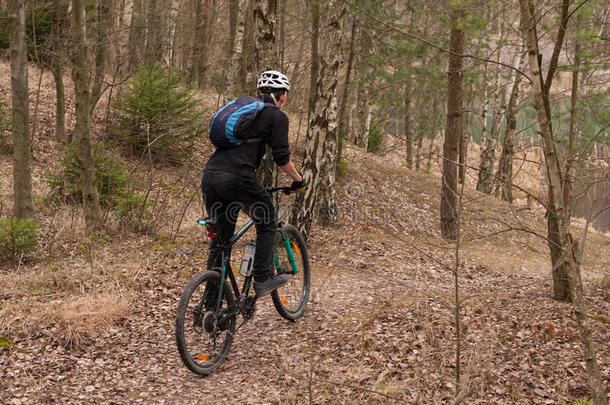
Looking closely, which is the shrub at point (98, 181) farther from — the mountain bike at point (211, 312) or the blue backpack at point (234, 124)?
the blue backpack at point (234, 124)

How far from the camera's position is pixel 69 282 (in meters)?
6.17

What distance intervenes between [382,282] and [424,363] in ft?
8.73

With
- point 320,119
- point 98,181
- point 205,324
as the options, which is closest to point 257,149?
point 205,324

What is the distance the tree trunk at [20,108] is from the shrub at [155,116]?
11.4 feet

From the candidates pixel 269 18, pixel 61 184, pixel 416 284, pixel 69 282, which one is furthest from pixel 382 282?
pixel 61 184

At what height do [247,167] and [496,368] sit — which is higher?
[247,167]

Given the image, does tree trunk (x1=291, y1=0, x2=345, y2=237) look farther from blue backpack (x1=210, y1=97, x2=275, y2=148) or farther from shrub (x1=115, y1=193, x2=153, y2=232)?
blue backpack (x1=210, y1=97, x2=275, y2=148)

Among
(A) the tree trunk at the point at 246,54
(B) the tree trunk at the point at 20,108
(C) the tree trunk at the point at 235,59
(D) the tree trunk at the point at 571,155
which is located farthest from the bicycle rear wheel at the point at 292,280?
(C) the tree trunk at the point at 235,59

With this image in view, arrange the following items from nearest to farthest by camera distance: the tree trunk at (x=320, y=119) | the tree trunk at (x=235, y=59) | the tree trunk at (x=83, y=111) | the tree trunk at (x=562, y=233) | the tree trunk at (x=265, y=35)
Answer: the tree trunk at (x=562, y=233) < the tree trunk at (x=83, y=111) < the tree trunk at (x=320, y=119) < the tree trunk at (x=265, y=35) < the tree trunk at (x=235, y=59)

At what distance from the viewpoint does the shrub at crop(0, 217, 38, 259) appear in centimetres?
658

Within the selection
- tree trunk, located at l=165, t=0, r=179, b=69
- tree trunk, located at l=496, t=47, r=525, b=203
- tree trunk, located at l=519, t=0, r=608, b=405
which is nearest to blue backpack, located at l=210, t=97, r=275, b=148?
tree trunk, located at l=496, t=47, r=525, b=203

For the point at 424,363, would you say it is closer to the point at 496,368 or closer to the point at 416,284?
the point at 496,368

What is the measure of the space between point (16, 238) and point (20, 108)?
1.67 m

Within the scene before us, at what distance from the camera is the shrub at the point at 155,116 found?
35.3 ft
